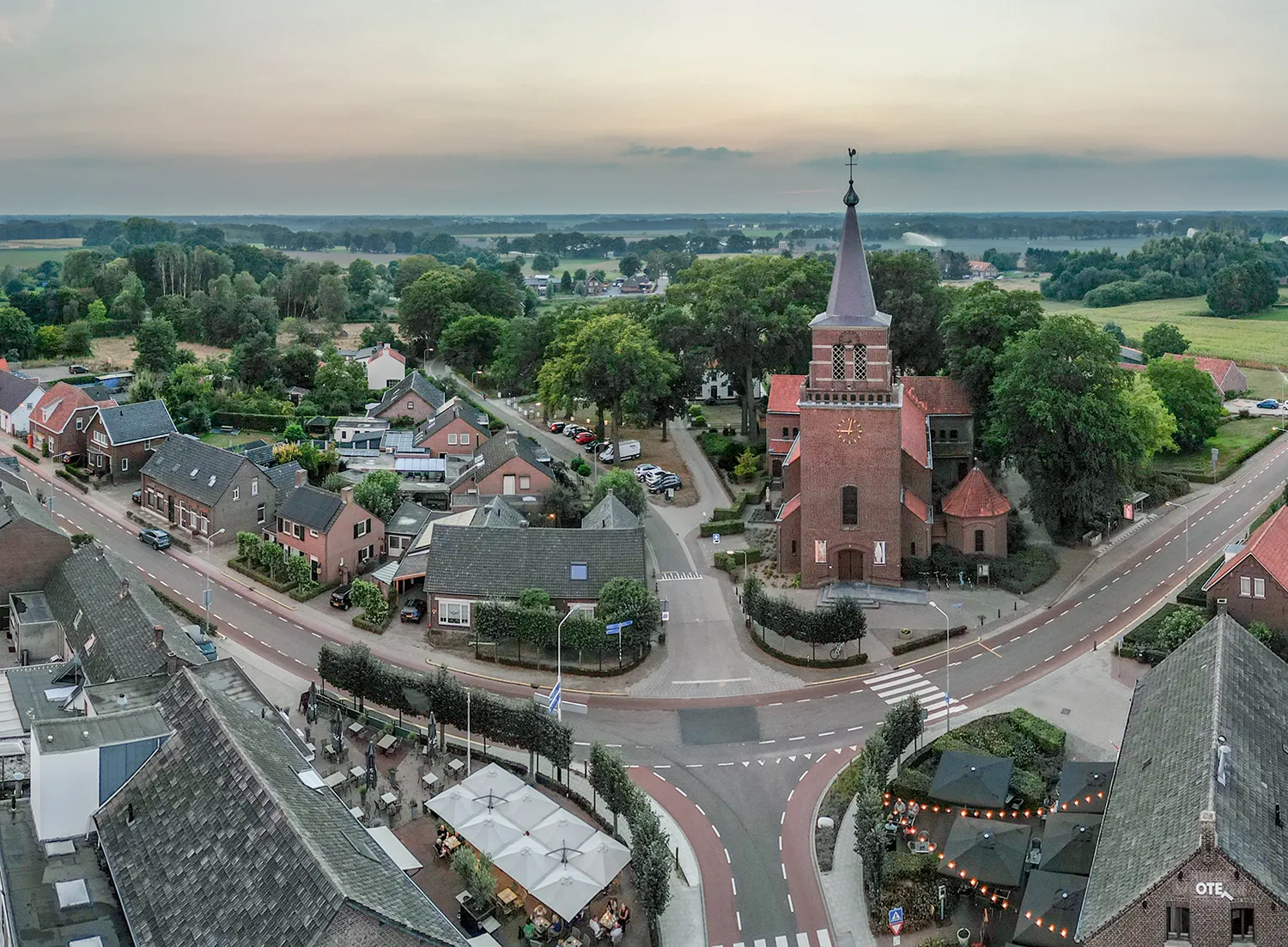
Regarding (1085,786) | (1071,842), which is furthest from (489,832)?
(1085,786)

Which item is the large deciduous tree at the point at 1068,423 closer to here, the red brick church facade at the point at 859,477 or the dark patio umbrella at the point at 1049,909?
the red brick church facade at the point at 859,477

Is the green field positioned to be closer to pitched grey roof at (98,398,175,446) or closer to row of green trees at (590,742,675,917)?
pitched grey roof at (98,398,175,446)

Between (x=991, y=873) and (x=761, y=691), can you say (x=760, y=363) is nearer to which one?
(x=761, y=691)

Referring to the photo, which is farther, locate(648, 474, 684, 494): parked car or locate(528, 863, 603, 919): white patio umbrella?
locate(648, 474, 684, 494): parked car

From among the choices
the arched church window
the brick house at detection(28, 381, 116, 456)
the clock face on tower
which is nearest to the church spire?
the clock face on tower

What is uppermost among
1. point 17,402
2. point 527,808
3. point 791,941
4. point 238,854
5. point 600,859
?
point 17,402

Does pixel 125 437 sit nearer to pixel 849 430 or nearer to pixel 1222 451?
pixel 849 430
